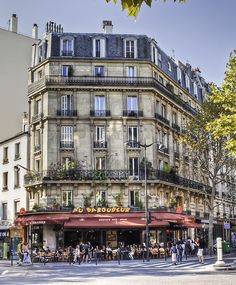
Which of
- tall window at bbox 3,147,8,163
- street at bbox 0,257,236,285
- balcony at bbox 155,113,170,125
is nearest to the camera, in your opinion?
street at bbox 0,257,236,285

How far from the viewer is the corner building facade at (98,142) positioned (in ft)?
118

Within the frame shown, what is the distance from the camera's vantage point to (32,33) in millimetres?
47688

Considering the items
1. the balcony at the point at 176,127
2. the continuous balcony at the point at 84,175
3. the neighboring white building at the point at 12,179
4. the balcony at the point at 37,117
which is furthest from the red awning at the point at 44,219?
the balcony at the point at 176,127

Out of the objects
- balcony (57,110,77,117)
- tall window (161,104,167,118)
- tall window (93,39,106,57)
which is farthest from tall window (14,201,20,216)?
tall window (161,104,167,118)

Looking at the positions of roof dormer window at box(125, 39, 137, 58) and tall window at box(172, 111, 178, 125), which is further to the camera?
tall window at box(172, 111, 178, 125)

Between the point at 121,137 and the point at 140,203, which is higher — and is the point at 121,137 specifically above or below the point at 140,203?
above

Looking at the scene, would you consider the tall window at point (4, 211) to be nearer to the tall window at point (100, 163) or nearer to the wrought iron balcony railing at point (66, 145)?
A: the wrought iron balcony railing at point (66, 145)

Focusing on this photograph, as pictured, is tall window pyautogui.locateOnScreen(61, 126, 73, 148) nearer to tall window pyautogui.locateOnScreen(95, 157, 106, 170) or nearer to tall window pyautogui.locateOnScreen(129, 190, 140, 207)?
tall window pyautogui.locateOnScreen(95, 157, 106, 170)

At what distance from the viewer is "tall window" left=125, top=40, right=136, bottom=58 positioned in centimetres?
3950

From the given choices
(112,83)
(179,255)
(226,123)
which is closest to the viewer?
(226,123)

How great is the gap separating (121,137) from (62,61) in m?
7.40

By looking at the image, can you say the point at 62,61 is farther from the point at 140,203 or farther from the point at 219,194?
the point at 219,194

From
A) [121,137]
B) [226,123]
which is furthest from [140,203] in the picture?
[226,123]

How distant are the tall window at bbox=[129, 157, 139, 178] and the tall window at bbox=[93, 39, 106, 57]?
8497mm
